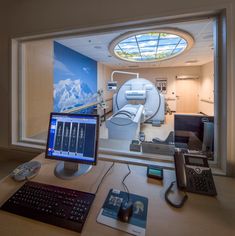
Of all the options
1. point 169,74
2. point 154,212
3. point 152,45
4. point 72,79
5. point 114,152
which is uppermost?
point 169,74

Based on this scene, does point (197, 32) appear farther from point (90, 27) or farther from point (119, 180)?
point (119, 180)

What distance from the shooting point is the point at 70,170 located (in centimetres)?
99

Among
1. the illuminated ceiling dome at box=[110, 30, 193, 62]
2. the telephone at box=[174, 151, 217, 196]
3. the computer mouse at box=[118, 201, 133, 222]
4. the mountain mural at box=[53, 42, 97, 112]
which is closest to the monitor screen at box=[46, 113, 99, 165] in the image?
the computer mouse at box=[118, 201, 133, 222]

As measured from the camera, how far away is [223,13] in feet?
3.14

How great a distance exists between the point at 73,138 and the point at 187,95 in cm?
722

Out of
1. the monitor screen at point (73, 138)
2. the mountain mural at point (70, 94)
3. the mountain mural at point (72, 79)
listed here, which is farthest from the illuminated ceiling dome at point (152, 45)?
the monitor screen at point (73, 138)

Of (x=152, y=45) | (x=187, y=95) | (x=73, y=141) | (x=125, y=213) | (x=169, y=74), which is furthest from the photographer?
(x=187, y=95)

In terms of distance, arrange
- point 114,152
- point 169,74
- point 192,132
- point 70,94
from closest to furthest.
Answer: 1. point 114,152
2. point 192,132
3. point 70,94
4. point 169,74

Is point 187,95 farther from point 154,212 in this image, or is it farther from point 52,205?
point 52,205

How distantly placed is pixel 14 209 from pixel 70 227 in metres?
0.30

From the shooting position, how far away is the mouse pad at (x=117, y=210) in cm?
59

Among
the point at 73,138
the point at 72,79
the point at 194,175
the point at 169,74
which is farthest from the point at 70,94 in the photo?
the point at 169,74

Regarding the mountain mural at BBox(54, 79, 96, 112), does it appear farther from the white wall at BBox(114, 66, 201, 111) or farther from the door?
the door

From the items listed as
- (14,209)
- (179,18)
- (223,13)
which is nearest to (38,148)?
(14,209)
